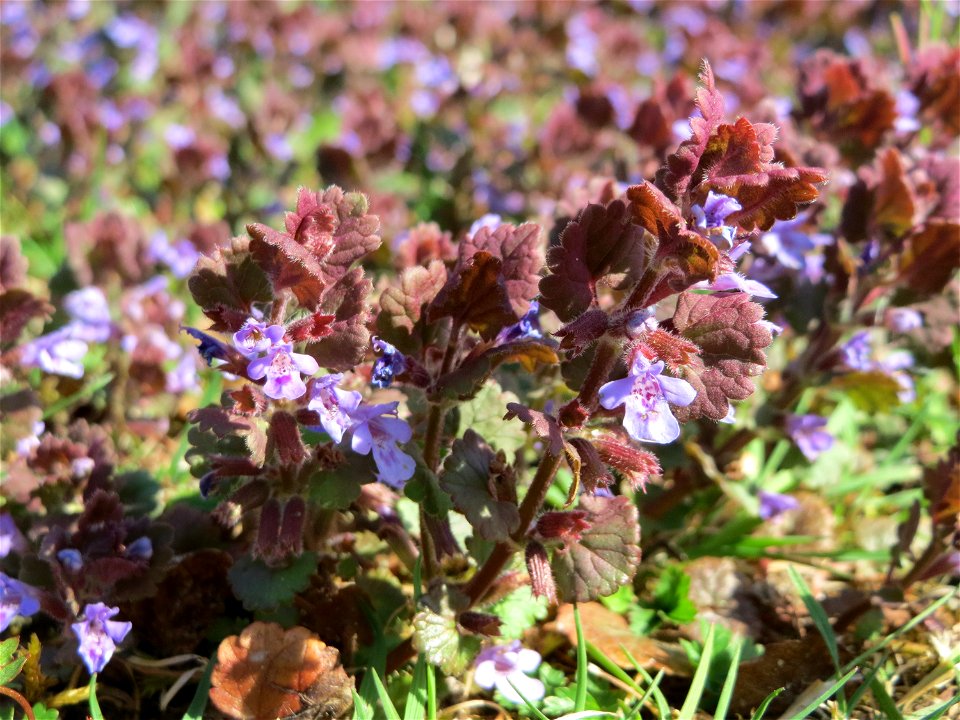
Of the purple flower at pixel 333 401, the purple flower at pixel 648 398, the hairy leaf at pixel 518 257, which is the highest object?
the hairy leaf at pixel 518 257

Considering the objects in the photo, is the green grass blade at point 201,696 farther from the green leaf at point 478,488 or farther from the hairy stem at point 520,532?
the green leaf at point 478,488

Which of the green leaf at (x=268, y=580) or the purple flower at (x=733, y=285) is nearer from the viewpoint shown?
the purple flower at (x=733, y=285)

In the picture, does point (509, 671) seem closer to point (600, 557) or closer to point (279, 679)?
point (600, 557)

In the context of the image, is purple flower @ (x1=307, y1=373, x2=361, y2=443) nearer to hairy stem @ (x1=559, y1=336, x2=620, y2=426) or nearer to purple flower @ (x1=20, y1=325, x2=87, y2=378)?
hairy stem @ (x1=559, y1=336, x2=620, y2=426)

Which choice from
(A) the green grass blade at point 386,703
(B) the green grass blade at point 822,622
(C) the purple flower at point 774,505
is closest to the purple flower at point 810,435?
(C) the purple flower at point 774,505

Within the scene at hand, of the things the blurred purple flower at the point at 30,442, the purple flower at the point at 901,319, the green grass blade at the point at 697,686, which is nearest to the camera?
the green grass blade at the point at 697,686

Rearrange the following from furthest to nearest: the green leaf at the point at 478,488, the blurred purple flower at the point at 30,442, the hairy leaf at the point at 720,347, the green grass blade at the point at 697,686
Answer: the blurred purple flower at the point at 30,442
the green grass blade at the point at 697,686
the green leaf at the point at 478,488
the hairy leaf at the point at 720,347
